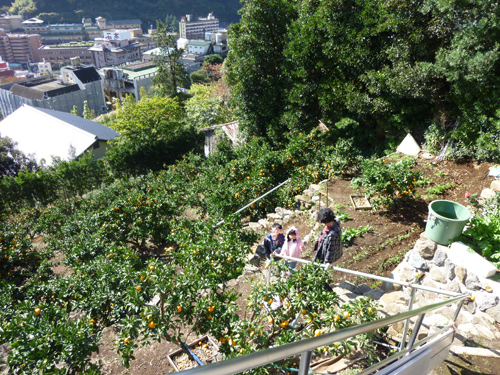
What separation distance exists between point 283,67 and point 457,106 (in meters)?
5.85

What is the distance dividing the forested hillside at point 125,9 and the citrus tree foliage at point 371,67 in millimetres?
132449

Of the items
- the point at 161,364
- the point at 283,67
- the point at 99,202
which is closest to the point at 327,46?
the point at 283,67

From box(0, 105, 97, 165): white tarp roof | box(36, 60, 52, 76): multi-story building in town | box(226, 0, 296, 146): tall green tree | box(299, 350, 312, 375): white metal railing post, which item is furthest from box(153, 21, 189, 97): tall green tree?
box(36, 60, 52, 76): multi-story building in town

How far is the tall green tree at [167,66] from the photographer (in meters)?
25.2

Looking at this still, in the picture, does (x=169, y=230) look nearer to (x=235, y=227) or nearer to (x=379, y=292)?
(x=235, y=227)

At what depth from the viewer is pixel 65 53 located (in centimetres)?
10419

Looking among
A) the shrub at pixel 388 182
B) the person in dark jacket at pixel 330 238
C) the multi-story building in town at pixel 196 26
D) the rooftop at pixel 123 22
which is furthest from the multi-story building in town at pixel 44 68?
the person in dark jacket at pixel 330 238

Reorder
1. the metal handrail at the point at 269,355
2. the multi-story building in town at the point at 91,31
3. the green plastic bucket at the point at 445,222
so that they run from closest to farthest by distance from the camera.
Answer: the metal handrail at the point at 269,355, the green plastic bucket at the point at 445,222, the multi-story building in town at the point at 91,31

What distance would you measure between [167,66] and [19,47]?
387 ft

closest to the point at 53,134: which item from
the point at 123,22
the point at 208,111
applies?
the point at 208,111

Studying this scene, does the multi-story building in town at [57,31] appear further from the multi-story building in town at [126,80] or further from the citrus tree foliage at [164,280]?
the citrus tree foliage at [164,280]

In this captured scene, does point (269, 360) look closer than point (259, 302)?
Yes

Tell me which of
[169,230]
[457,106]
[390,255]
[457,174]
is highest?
[457,106]

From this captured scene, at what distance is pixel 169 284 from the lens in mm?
3395
